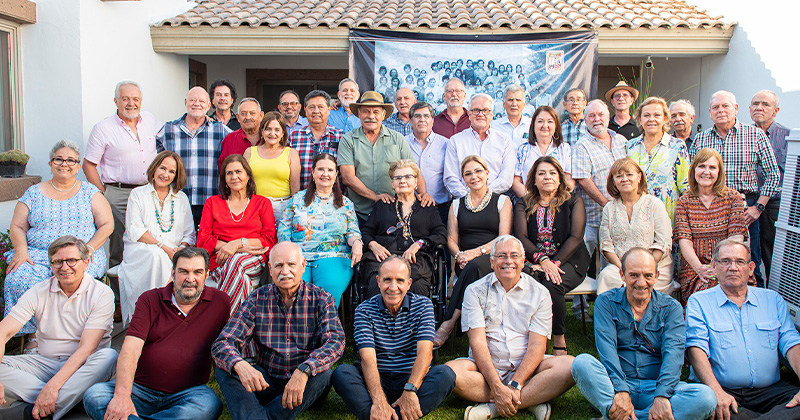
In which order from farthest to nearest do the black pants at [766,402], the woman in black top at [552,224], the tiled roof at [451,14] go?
the tiled roof at [451,14] → the woman in black top at [552,224] → the black pants at [766,402]

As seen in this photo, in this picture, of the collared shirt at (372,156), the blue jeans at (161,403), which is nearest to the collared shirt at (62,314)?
the blue jeans at (161,403)

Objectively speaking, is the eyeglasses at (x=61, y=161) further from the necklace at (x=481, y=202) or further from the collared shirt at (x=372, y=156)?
the necklace at (x=481, y=202)

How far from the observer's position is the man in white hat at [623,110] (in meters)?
5.33

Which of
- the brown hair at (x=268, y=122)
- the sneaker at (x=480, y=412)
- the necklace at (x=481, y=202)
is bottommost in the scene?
the sneaker at (x=480, y=412)

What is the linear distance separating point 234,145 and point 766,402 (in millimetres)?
4121

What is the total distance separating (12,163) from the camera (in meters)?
5.29

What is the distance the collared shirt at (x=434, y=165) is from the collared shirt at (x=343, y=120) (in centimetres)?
99

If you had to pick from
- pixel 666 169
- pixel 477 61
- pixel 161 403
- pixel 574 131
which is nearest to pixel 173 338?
pixel 161 403

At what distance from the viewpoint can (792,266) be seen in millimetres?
3686

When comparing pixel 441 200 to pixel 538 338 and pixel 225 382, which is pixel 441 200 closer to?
pixel 538 338

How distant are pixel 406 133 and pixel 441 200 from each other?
0.88 m

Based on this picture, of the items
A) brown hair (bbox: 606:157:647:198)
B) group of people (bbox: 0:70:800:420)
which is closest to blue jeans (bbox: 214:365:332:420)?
group of people (bbox: 0:70:800:420)

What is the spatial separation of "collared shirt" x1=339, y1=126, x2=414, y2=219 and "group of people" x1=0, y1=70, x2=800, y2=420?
17mm

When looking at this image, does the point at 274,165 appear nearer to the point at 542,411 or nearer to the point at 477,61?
the point at 542,411
